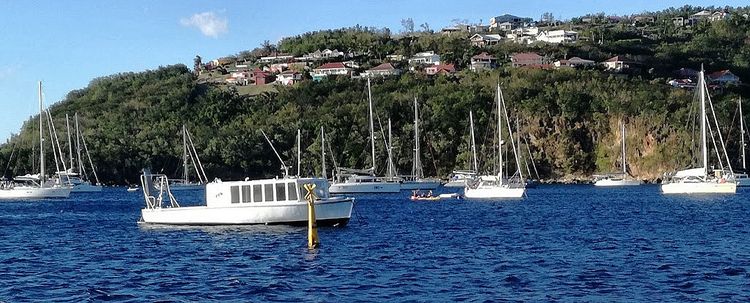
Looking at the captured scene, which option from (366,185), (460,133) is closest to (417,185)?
(366,185)

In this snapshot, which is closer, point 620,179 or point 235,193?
point 235,193

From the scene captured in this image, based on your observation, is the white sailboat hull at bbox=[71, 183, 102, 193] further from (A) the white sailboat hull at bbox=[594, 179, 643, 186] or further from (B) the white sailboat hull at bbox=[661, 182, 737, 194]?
(B) the white sailboat hull at bbox=[661, 182, 737, 194]

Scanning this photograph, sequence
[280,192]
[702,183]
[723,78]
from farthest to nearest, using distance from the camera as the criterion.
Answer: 1. [723,78]
2. [702,183]
3. [280,192]

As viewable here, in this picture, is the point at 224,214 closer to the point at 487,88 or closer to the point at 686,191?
the point at 686,191

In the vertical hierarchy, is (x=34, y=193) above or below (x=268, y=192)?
below

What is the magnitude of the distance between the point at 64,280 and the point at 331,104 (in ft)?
512

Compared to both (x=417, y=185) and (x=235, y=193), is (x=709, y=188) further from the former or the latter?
(x=235, y=193)

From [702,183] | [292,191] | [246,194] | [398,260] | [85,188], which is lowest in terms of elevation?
[398,260]

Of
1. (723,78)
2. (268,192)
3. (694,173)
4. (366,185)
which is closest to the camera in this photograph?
(268,192)

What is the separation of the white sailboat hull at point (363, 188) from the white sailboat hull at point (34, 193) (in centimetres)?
3192

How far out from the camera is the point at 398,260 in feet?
138

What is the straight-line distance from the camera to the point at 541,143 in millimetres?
172000

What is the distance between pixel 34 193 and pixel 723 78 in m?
133

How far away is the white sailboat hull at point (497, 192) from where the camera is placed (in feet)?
319
